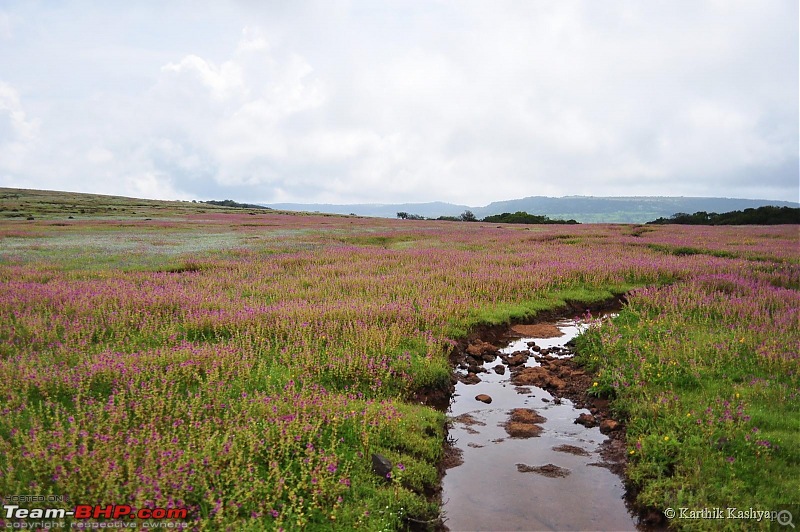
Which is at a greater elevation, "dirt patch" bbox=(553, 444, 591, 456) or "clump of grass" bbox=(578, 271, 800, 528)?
"clump of grass" bbox=(578, 271, 800, 528)

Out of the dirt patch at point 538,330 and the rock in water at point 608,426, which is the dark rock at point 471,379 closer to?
the rock in water at point 608,426

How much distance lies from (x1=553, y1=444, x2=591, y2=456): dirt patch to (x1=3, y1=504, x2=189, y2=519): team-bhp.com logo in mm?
5188

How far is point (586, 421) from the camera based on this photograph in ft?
25.2

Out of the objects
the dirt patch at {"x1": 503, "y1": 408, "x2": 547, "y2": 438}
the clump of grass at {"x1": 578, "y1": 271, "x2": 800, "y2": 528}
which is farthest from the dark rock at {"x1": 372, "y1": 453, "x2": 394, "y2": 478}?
the clump of grass at {"x1": 578, "y1": 271, "x2": 800, "y2": 528}

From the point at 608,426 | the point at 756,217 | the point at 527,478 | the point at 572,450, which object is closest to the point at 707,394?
the point at 608,426

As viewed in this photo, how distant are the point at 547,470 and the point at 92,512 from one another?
17.8 ft

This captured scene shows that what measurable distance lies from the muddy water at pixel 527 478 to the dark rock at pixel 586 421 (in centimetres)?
12

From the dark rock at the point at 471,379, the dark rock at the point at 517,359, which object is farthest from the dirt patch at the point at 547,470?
the dark rock at the point at 517,359

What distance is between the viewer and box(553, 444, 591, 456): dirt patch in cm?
679

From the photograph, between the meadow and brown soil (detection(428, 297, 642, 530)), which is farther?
brown soil (detection(428, 297, 642, 530))

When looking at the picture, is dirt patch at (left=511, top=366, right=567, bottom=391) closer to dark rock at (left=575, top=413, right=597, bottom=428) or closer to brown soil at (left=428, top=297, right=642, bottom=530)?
brown soil at (left=428, top=297, right=642, bottom=530)

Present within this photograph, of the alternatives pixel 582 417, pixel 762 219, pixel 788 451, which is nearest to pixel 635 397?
pixel 582 417

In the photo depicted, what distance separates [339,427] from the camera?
627cm

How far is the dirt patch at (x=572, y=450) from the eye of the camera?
6.79 m
